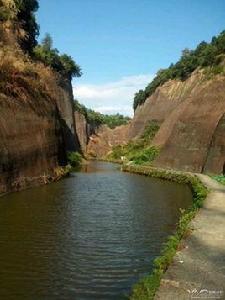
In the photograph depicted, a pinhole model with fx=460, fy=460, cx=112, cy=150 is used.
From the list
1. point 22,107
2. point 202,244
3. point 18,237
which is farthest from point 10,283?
point 22,107

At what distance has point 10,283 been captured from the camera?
8.62m

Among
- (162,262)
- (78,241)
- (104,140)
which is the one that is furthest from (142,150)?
(162,262)

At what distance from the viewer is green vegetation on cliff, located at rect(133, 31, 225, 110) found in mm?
56219

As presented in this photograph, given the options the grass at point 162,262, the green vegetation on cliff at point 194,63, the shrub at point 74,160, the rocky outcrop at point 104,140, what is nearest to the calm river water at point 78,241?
the grass at point 162,262

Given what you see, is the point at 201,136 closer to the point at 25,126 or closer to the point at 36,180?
the point at 36,180

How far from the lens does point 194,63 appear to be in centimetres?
6912

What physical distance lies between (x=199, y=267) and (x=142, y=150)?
46.8 metres

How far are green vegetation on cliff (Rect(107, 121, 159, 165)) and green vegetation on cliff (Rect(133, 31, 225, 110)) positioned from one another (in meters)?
10.1

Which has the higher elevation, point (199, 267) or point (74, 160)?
point (199, 267)

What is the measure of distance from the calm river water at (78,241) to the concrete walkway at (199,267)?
916 millimetres

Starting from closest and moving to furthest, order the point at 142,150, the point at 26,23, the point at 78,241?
1. the point at 78,241
2. the point at 26,23
3. the point at 142,150

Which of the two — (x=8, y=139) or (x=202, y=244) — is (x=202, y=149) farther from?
(x=202, y=244)

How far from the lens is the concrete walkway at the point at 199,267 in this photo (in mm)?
7242

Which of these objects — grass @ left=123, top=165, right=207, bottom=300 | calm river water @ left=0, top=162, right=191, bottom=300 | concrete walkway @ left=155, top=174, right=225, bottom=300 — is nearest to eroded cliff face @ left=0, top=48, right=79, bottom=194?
calm river water @ left=0, top=162, right=191, bottom=300
